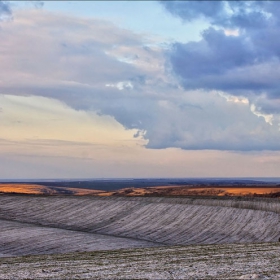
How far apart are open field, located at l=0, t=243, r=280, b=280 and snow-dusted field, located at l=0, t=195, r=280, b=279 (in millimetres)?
45

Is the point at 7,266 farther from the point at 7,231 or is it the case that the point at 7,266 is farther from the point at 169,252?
the point at 7,231

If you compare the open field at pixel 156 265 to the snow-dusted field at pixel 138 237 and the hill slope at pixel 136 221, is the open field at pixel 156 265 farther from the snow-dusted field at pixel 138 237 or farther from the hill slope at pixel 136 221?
the hill slope at pixel 136 221

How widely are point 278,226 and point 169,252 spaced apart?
24.7 metres

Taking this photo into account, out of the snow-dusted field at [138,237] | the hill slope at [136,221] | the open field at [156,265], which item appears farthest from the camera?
the hill slope at [136,221]

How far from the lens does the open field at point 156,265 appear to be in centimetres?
2203

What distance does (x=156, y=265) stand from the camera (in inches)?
977

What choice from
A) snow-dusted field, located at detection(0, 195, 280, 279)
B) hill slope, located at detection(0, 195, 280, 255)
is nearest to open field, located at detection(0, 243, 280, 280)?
snow-dusted field, located at detection(0, 195, 280, 279)

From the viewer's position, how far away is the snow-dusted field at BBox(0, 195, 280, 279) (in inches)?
928

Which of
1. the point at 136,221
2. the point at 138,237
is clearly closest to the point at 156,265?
the point at 138,237

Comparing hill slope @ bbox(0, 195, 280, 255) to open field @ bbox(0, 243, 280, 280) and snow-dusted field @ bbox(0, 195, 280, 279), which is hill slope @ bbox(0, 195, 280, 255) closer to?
snow-dusted field @ bbox(0, 195, 280, 279)

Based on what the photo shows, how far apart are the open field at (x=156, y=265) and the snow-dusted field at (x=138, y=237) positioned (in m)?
0.05

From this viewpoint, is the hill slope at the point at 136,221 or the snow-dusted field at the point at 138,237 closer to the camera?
the snow-dusted field at the point at 138,237

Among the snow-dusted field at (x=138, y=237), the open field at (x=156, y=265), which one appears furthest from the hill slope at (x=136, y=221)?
the open field at (x=156, y=265)

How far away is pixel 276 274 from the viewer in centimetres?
2212
